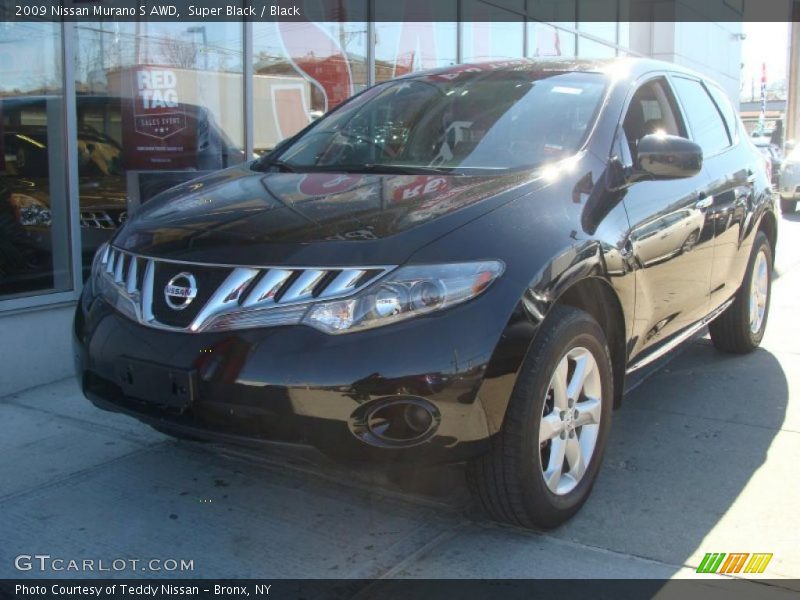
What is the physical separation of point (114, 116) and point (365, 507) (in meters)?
3.66

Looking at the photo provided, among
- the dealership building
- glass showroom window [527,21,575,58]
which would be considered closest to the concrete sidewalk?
the dealership building

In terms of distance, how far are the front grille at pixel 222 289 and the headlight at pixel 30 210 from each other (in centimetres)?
266

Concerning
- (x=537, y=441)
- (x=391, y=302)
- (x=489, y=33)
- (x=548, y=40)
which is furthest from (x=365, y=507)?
(x=548, y=40)

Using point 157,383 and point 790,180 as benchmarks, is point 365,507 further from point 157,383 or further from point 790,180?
point 790,180

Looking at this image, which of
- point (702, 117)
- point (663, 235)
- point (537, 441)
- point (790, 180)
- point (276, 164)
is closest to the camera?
point (537, 441)

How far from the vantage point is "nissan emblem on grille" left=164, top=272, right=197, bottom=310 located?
2873mm

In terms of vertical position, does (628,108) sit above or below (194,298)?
above

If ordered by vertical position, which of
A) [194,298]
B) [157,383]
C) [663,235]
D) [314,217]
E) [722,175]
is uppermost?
[722,175]

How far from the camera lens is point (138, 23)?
6.24 m

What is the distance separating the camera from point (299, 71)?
7.77 m

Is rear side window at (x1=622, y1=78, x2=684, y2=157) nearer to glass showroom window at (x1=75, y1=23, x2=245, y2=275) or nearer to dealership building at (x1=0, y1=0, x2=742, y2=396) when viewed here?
dealership building at (x1=0, y1=0, x2=742, y2=396)

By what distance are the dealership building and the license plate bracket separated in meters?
2.36

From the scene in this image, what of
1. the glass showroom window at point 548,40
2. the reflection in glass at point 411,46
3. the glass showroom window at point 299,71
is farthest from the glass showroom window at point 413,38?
the glass showroom window at point 548,40

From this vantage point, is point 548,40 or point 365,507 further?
point 548,40
